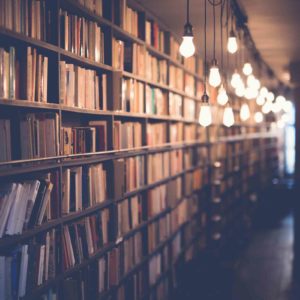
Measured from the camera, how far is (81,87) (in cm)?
300

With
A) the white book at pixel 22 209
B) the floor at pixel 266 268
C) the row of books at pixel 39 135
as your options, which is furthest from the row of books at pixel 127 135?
the floor at pixel 266 268

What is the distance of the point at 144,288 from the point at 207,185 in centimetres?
273

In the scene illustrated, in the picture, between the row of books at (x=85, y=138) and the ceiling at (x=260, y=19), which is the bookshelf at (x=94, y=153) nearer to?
the row of books at (x=85, y=138)

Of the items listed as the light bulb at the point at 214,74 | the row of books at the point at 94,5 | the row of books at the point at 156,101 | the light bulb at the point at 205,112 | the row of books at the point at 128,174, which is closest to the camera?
the row of books at the point at 94,5

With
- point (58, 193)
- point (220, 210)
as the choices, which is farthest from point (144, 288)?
point (220, 210)

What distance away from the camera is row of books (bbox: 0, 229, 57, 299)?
2243mm

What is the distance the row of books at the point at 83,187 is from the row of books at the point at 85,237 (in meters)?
0.10

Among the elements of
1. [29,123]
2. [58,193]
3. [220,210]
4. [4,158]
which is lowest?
[220,210]

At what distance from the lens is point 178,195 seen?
5.41 metres

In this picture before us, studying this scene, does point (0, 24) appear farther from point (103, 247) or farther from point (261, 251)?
point (261, 251)

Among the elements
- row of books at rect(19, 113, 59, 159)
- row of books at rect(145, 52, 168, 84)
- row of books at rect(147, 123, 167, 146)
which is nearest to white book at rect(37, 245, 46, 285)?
row of books at rect(19, 113, 59, 159)

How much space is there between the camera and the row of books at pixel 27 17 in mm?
2230

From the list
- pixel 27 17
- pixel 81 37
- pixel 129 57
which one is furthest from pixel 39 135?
pixel 129 57

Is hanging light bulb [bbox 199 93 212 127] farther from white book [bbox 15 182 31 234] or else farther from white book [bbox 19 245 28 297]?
white book [bbox 19 245 28 297]
